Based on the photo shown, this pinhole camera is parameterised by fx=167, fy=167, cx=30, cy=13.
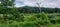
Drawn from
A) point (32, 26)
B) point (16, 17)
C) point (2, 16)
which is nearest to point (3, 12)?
point (2, 16)

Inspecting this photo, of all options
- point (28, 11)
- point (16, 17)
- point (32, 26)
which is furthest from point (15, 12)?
point (32, 26)

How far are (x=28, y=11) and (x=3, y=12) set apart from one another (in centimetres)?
262

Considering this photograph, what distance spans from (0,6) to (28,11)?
2636mm

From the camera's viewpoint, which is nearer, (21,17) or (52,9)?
(21,17)

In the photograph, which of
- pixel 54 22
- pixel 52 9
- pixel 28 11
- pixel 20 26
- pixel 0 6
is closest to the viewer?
pixel 20 26

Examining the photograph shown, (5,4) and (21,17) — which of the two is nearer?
(21,17)

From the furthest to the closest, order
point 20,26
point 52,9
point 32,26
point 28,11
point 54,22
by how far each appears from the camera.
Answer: point 52,9 < point 28,11 < point 54,22 < point 32,26 < point 20,26

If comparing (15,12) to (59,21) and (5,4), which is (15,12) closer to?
(5,4)

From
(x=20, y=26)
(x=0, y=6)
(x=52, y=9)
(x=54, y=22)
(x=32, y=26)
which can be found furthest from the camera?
(x=52, y=9)

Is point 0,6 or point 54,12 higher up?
point 0,6

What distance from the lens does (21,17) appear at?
36.0 feet

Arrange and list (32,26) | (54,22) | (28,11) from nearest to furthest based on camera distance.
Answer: (32,26) < (54,22) < (28,11)

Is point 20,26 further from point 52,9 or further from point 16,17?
point 52,9

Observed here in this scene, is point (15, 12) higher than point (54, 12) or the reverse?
higher
